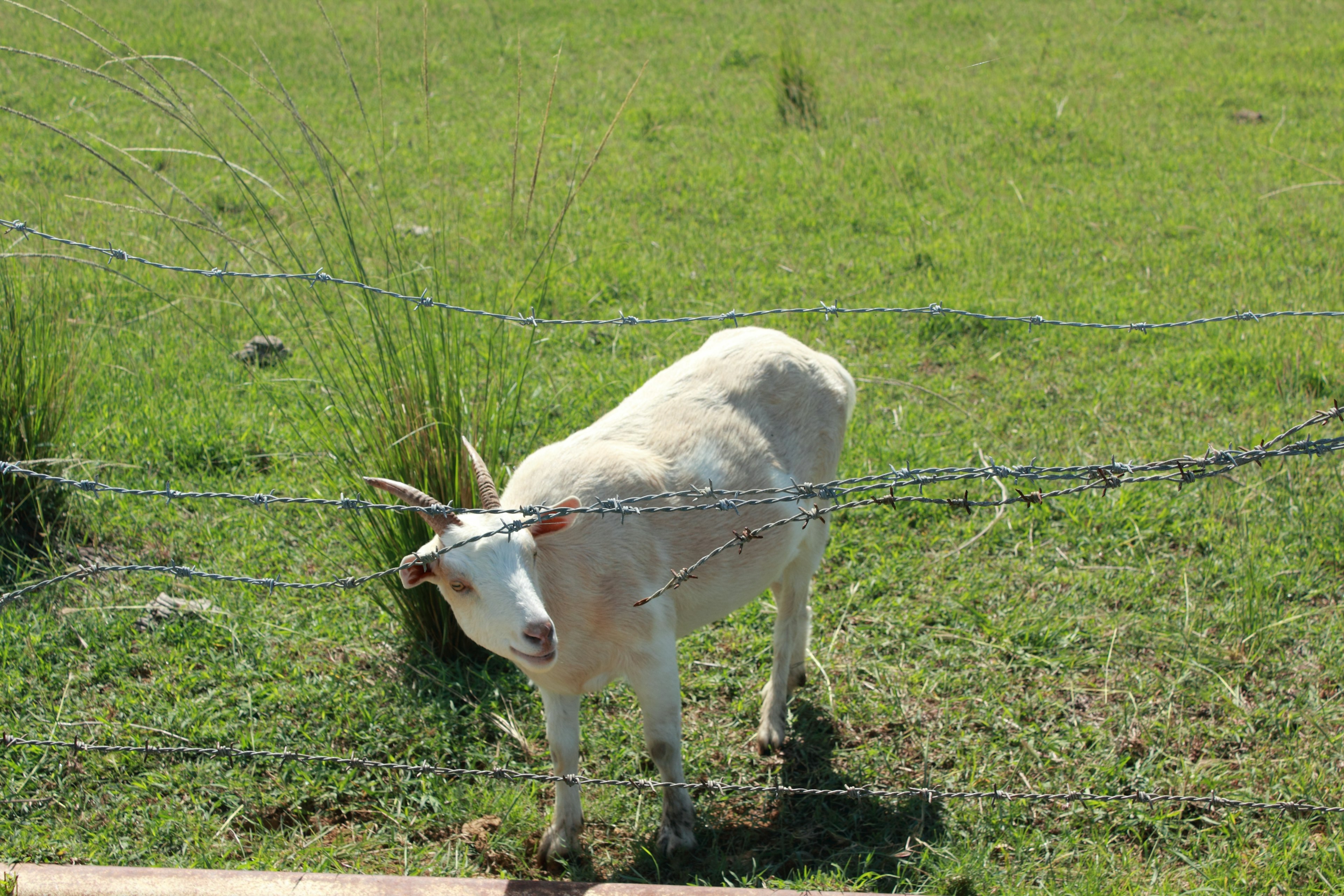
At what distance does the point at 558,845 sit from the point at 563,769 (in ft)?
0.79

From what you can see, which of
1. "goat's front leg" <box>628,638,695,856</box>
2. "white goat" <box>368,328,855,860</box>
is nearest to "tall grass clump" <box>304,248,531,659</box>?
"white goat" <box>368,328,855,860</box>

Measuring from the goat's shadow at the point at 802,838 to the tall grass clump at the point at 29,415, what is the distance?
123 inches

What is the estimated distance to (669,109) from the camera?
1075 centimetres

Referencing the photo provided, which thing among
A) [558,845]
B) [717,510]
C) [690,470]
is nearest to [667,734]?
[558,845]

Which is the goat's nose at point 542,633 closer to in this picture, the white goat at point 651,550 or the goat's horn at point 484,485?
the white goat at point 651,550

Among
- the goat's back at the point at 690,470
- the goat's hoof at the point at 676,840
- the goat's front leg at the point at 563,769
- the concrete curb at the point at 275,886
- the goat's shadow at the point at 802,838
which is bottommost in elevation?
the goat's shadow at the point at 802,838

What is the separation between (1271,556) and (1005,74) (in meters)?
8.12

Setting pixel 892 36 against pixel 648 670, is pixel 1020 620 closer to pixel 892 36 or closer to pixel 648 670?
pixel 648 670

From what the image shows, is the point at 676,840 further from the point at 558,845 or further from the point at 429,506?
the point at 429,506

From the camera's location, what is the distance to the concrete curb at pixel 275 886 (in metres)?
2.72

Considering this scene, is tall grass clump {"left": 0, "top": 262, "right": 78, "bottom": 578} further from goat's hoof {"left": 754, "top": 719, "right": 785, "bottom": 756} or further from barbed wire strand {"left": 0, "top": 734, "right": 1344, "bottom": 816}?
goat's hoof {"left": 754, "top": 719, "right": 785, "bottom": 756}

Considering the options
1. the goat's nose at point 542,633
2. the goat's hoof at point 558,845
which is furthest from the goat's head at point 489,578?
the goat's hoof at point 558,845

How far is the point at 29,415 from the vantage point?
15.8ft

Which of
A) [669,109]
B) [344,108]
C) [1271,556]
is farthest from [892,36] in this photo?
[1271,556]
